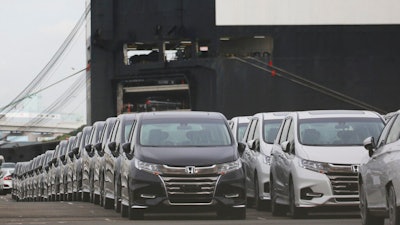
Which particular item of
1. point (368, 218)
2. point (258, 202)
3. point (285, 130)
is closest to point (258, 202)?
point (258, 202)

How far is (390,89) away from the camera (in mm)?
71375

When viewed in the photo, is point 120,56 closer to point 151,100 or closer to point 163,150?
point 151,100

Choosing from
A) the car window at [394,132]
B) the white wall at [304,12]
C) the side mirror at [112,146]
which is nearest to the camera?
the car window at [394,132]

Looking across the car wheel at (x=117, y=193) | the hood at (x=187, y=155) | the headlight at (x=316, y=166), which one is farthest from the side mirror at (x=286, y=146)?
the car wheel at (x=117, y=193)

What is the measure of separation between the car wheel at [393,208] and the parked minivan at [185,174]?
15.7ft

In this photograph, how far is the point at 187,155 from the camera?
17.3 meters

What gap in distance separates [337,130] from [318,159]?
51.7 inches

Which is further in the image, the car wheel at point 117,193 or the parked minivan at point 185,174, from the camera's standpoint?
the car wheel at point 117,193

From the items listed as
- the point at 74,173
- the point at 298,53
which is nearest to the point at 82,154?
the point at 74,173

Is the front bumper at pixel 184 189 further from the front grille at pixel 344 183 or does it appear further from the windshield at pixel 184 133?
the front grille at pixel 344 183

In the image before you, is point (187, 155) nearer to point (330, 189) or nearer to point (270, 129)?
point (330, 189)

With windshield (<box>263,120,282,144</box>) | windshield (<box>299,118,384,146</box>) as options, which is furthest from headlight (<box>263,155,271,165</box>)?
windshield (<box>299,118,384,146</box>)

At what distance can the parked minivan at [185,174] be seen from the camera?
1716 cm

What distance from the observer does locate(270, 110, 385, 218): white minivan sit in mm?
17625
